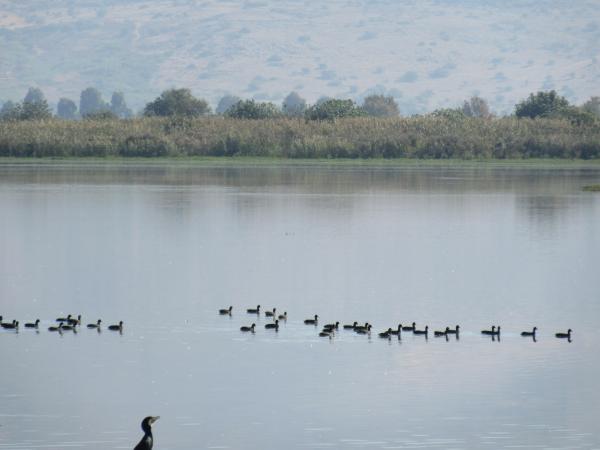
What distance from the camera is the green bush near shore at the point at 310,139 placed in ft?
265

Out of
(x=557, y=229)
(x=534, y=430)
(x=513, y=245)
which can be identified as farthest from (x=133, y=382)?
(x=557, y=229)

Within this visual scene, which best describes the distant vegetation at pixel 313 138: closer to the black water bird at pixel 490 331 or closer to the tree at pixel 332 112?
the tree at pixel 332 112

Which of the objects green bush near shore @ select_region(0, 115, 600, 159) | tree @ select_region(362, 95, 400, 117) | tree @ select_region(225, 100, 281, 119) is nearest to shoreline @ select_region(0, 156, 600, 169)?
green bush near shore @ select_region(0, 115, 600, 159)

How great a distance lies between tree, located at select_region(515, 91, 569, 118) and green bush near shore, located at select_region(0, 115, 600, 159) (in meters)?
8.42

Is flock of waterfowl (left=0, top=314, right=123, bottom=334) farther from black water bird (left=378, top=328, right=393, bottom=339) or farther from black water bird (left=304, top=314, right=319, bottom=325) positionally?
black water bird (left=378, top=328, right=393, bottom=339)

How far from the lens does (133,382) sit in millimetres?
19609

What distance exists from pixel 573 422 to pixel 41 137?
6587 cm

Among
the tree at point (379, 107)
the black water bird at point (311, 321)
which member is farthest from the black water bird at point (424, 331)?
the tree at point (379, 107)

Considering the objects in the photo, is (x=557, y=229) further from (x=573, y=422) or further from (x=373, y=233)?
(x=573, y=422)

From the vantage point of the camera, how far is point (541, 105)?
92562 mm

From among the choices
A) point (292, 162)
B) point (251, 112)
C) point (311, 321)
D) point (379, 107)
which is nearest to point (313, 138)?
point (292, 162)

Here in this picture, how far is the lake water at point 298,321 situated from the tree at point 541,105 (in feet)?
136

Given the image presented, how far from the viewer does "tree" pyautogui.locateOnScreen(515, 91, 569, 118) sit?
9164 centimetres

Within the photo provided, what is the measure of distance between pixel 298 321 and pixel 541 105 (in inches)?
2753
